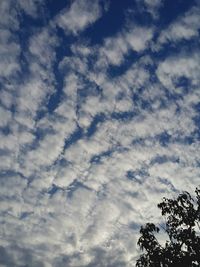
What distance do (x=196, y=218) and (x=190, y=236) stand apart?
187cm

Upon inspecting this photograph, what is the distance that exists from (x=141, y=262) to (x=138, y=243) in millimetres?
2157

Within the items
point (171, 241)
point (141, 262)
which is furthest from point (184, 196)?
point (141, 262)

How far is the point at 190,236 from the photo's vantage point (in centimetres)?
4475

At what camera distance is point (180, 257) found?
4500 centimetres

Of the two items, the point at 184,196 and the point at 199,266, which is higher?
the point at 184,196

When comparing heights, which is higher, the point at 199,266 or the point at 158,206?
the point at 158,206

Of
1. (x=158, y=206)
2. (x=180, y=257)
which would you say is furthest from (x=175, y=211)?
(x=180, y=257)

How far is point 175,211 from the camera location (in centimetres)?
4531

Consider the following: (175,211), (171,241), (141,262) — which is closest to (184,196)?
(175,211)

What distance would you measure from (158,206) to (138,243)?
4.23 meters

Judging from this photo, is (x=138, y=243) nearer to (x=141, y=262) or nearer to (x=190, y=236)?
(x=141, y=262)

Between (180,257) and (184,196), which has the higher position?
(184,196)

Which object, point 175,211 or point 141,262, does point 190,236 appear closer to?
point 175,211

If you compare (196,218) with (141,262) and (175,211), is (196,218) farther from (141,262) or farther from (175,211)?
(141,262)
